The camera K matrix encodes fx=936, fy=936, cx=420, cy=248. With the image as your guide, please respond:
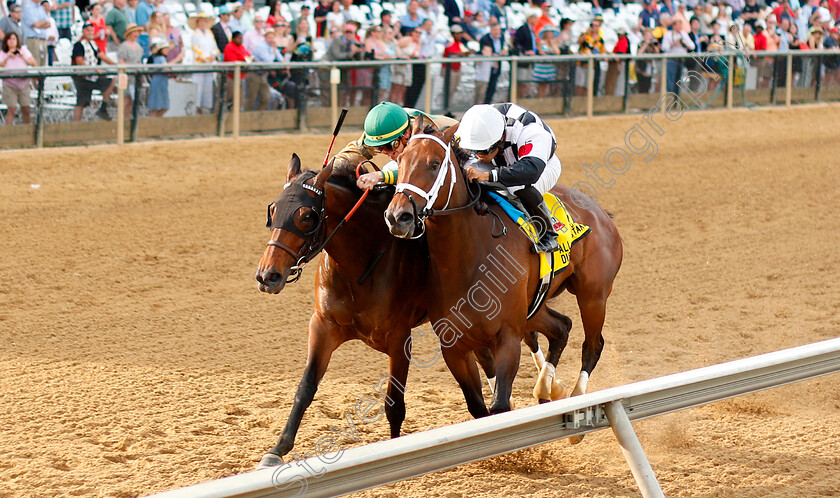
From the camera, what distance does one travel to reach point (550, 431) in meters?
3.36

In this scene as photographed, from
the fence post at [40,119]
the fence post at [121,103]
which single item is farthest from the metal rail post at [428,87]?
the fence post at [40,119]

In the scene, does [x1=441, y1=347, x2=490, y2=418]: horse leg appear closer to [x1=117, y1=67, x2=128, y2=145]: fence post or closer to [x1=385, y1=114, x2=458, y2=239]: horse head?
[x1=385, y1=114, x2=458, y2=239]: horse head

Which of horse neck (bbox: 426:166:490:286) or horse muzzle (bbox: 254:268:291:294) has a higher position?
horse neck (bbox: 426:166:490:286)

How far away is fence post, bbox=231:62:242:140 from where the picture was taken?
11898 mm

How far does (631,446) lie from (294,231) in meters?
1.90

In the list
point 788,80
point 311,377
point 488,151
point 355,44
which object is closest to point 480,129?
point 488,151

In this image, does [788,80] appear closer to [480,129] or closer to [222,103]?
[222,103]

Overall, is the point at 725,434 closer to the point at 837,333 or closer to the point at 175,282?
the point at 837,333

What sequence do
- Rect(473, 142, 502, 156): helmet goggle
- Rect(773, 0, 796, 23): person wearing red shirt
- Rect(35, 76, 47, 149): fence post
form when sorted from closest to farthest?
Rect(473, 142, 502, 156): helmet goggle < Rect(35, 76, 47, 149): fence post < Rect(773, 0, 796, 23): person wearing red shirt

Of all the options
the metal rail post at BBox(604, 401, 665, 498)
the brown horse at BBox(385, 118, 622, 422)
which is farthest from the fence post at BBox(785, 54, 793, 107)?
the metal rail post at BBox(604, 401, 665, 498)

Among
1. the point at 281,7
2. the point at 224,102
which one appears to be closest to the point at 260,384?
the point at 224,102

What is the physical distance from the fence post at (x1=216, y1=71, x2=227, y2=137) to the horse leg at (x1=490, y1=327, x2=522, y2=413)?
8073 millimetres

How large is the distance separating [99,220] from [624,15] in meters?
14.2

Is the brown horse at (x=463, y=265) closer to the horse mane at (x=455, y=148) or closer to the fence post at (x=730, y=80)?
the horse mane at (x=455, y=148)
